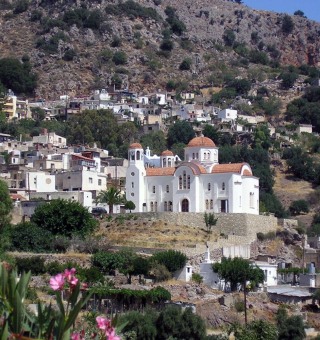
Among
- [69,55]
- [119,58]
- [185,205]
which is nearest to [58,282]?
[185,205]

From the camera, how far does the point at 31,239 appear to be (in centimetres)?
5609

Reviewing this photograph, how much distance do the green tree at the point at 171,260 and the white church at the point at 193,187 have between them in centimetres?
1142

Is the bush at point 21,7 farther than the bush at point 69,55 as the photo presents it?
Yes

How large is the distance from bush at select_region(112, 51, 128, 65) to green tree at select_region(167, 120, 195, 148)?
101ft

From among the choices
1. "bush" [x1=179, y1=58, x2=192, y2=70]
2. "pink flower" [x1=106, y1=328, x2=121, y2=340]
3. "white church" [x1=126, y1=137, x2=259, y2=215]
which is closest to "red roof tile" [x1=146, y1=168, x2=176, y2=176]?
"white church" [x1=126, y1=137, x2=259, y2=215]

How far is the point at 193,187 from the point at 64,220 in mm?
10356

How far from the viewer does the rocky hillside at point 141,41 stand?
127 meters

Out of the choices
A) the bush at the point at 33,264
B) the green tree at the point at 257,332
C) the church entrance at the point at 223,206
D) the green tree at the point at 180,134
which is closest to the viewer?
the green tree at the point at 257,332

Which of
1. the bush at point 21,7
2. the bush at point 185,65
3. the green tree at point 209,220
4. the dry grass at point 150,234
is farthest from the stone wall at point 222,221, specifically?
the bush at point 21,7

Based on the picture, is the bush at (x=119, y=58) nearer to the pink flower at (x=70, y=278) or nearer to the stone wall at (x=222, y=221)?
the stone wall at (x=222, y=221)

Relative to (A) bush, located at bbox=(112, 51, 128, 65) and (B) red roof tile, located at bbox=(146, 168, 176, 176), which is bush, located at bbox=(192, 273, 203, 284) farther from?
(A) bush, located at bbox=(112, 51, 128, 65)

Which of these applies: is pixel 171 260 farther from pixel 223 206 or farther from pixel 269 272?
pixel 223 206

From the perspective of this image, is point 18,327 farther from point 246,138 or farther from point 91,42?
point 91,42

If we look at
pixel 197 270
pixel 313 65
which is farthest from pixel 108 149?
pixel 313 65
